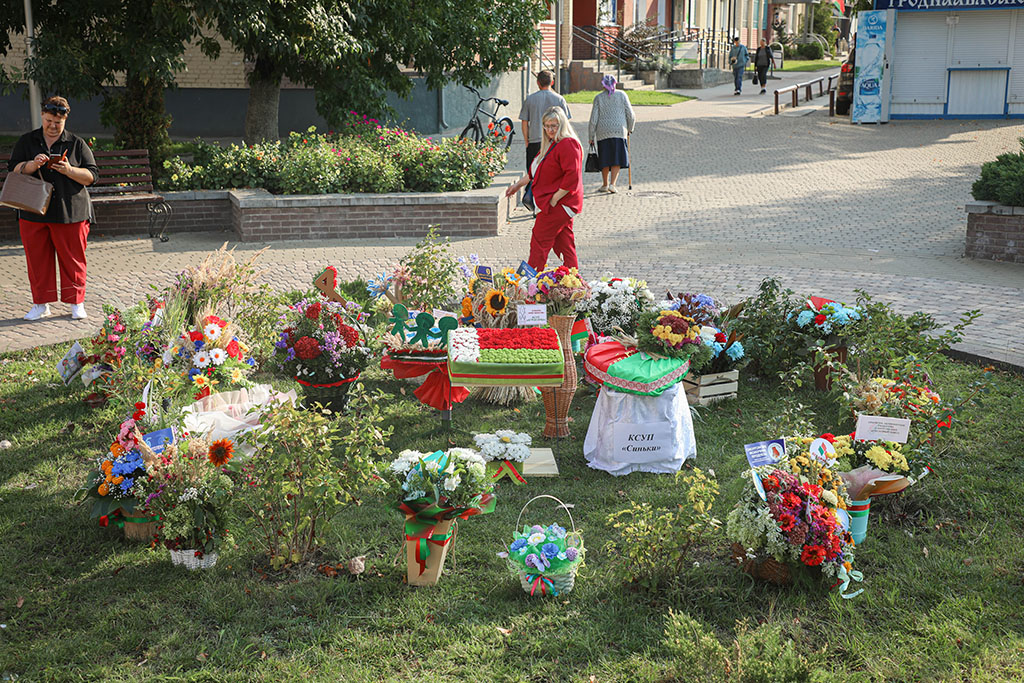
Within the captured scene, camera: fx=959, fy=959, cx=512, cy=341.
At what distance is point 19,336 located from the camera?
7965mm

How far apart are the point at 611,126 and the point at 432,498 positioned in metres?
10.5

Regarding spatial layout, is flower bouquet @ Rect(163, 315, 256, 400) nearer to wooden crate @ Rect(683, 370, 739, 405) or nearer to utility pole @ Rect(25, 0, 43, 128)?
wooden crate @ Rect(683, 370, 739, 405)

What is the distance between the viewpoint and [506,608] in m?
4.30

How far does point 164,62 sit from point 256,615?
985cm

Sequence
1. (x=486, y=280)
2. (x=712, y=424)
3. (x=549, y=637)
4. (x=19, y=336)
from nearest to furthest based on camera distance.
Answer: (x=549, y=637) → (x=712, y=424) → (x=486, y=280) → (x=19, y=336)

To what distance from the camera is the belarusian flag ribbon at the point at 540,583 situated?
14.1 ft

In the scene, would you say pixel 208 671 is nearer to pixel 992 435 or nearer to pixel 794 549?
pixel 794 549

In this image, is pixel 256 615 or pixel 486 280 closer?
pixel 256 615

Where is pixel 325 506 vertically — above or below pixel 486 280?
below

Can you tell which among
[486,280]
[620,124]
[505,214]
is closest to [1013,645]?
[486,280]

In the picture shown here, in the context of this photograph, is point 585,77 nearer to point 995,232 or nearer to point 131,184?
point 131,184

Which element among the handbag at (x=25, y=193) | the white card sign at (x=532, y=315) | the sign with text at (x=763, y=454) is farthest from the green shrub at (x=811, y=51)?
the sign with text at (x=763, y=454)

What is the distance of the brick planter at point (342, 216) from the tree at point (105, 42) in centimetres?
164

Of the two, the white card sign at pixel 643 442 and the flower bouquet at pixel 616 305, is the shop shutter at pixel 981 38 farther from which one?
the white card sign at pixel 643 442
